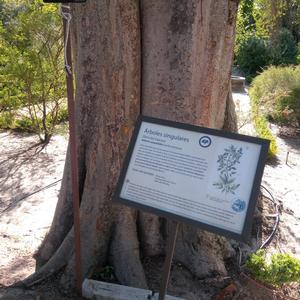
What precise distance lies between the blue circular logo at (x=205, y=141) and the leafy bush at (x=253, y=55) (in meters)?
15.7

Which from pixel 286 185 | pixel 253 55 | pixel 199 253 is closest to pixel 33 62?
pixel 286 185

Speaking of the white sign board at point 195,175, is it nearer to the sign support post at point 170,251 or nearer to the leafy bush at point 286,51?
the sign support post at point 170,251

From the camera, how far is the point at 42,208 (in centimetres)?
531

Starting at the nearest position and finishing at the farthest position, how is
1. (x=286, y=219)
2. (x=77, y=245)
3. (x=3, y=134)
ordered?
(x=77, y=245) < (x=286, y=219) < (x=3, y=134)

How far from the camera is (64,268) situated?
3682mm

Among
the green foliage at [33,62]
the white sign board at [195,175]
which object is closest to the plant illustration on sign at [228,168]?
the white sign board at [195,175]

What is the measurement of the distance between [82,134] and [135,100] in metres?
0.53

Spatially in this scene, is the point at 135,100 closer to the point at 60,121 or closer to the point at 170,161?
the point at 170,161

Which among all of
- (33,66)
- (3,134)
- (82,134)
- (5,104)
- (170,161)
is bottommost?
(3,134)

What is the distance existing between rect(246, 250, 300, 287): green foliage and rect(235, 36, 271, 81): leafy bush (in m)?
14.8

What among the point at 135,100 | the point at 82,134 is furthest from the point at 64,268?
the point at 135,100

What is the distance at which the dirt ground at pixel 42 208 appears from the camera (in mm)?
3641

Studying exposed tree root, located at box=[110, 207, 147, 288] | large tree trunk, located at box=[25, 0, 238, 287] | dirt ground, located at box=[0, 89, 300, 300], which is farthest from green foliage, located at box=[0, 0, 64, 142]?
exposed tree root, located at box=[110, 207, 147, 288]

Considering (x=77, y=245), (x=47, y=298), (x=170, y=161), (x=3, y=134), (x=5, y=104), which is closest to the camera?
(x=170, y=161)
